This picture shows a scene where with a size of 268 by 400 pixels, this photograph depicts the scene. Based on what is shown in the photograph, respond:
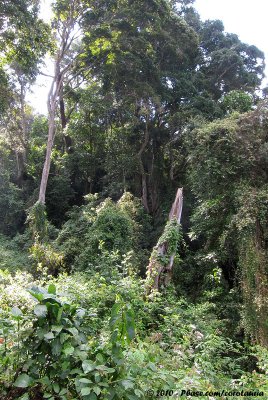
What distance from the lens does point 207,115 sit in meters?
13.0

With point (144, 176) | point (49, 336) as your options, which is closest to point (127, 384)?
point (49, 336)

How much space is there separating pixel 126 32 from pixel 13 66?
22.1 ft

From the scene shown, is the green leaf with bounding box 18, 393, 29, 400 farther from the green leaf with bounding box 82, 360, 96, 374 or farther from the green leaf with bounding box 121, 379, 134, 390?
the green leaf with bounding box 121, 379, 134, 390

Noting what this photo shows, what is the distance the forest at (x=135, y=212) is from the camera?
7.15ft

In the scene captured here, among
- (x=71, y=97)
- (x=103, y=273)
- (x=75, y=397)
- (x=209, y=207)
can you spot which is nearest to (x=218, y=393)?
(x=75, y=397)

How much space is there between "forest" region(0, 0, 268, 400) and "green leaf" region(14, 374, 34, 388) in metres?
0.01

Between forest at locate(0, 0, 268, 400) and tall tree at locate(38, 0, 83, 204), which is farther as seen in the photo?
tall tree at locate(38, 0, 83, 204)

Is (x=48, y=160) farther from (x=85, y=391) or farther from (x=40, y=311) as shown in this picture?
(x=85, y=391)

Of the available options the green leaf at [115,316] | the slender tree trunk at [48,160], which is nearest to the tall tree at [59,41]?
the slender tree trunk at [48,160]

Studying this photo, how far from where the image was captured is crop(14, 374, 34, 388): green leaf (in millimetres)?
1893

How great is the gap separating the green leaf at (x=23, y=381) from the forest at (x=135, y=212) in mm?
12

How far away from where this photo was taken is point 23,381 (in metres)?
1.91

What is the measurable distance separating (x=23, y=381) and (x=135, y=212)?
1084cm

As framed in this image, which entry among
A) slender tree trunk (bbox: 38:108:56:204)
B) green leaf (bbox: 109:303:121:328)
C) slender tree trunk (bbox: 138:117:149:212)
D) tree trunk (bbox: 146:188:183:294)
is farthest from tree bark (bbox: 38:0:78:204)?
green leaf (bbox: 109:303:121:328)
